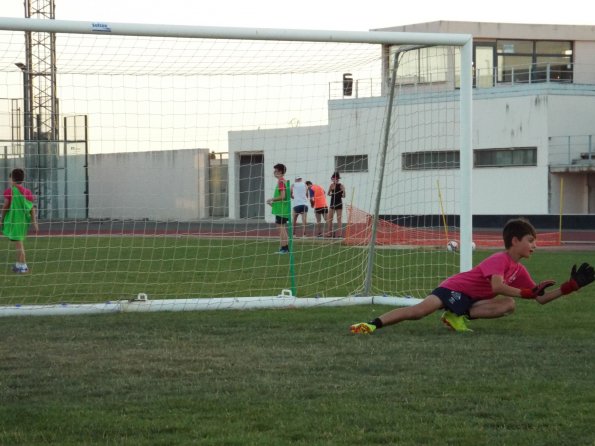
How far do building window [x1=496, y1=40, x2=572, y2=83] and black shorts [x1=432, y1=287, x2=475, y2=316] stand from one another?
1405 inches

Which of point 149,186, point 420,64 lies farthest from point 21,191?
point 420,64

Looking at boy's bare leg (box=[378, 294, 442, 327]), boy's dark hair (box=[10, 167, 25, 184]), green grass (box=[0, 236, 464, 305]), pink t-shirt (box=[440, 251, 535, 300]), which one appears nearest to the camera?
pink t-shirt (box=[440, 251, 535, 300])

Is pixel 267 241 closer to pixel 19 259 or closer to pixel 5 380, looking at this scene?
pixel 19 259

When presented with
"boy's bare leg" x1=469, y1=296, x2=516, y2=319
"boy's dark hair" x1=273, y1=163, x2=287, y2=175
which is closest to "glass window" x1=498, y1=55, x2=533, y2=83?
"boy's dark hair" x1=273, y1=163, x2=287, y2=175

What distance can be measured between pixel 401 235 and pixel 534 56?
24961mm

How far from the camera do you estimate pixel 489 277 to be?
9781 millimetres

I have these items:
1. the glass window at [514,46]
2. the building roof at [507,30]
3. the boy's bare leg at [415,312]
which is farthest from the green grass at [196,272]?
the glass window at [514,46]

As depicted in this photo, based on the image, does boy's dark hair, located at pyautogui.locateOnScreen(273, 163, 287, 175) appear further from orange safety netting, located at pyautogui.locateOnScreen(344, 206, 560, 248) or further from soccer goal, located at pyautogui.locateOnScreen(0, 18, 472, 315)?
orange safety netting, located at pyautogui.locateOnScreen(344, 206, 560, 248)

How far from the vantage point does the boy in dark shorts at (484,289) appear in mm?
9750

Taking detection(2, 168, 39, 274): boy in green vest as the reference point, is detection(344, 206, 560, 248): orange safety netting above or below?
below

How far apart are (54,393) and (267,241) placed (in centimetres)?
1649

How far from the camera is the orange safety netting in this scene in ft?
68.3

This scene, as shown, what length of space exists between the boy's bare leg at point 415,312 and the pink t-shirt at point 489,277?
209mm

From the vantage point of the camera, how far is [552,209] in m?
38.2
